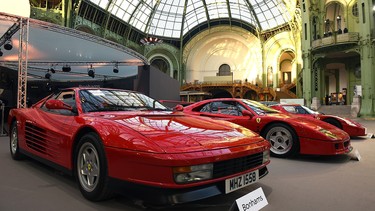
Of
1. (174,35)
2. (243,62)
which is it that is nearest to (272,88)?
(243,62)

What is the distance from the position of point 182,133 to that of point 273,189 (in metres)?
1.52

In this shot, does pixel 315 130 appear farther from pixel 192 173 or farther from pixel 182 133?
pixel 192 173

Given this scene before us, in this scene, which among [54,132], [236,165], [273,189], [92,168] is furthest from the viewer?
[54,132]

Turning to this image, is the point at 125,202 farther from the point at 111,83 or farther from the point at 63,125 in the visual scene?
the point at 111,83

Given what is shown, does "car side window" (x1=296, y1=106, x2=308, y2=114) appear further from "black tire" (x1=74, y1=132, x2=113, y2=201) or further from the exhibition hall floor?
"black tire" (x1=74, y1=132, x2=113, y2=201)

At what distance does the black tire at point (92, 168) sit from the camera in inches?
106

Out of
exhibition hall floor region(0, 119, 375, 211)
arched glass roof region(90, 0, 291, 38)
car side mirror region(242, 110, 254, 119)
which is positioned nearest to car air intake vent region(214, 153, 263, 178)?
exhibition hall floor region(0, 119, 375, 211)

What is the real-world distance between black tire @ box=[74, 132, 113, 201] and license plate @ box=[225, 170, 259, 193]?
1160 mm

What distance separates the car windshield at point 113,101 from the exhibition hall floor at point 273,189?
1.04 metres

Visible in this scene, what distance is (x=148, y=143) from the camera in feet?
7.81

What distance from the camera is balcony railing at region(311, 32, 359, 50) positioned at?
21.5 m

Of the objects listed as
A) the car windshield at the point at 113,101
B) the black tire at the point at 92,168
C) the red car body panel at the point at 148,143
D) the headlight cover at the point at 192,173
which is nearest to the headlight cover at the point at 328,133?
the red car body panel at the point at 148,143

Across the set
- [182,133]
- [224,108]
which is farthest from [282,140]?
[182,133]

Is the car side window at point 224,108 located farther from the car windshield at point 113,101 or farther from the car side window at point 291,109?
the car side window at point 291,109
